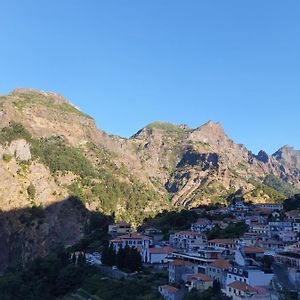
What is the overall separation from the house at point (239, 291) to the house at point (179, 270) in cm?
917

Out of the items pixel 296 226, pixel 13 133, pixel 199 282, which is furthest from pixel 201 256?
pixel 13 133

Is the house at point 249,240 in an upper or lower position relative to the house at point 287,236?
lower

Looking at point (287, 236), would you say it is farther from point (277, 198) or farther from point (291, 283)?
point (277, 198)

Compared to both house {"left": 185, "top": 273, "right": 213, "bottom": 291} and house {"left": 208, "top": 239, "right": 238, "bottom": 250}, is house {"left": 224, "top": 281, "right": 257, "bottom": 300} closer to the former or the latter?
house {"left": 185, "top": 273, "right": 213, "bottom": 291}

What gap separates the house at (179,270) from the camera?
6081cm

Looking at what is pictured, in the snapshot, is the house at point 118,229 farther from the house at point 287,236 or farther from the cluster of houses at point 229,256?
the house at point 287,236

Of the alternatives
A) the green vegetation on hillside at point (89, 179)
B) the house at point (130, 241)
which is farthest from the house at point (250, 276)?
the green vegetation on hillside at point (89, 179)

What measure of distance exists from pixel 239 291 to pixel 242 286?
683 millimetres

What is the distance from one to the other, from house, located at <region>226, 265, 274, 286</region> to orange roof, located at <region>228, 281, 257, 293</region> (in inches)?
56.4

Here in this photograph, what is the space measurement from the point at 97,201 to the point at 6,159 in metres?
36.0

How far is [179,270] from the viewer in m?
61.2

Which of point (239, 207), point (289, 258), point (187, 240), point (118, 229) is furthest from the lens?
point (239, 207)

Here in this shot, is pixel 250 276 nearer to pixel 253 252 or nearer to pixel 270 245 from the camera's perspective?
pixel 253 252

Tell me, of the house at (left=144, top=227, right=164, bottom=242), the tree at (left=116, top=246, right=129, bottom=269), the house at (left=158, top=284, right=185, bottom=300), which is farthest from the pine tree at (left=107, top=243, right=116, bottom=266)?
the house at (left=144, top=227, right=164, bottom=242)
